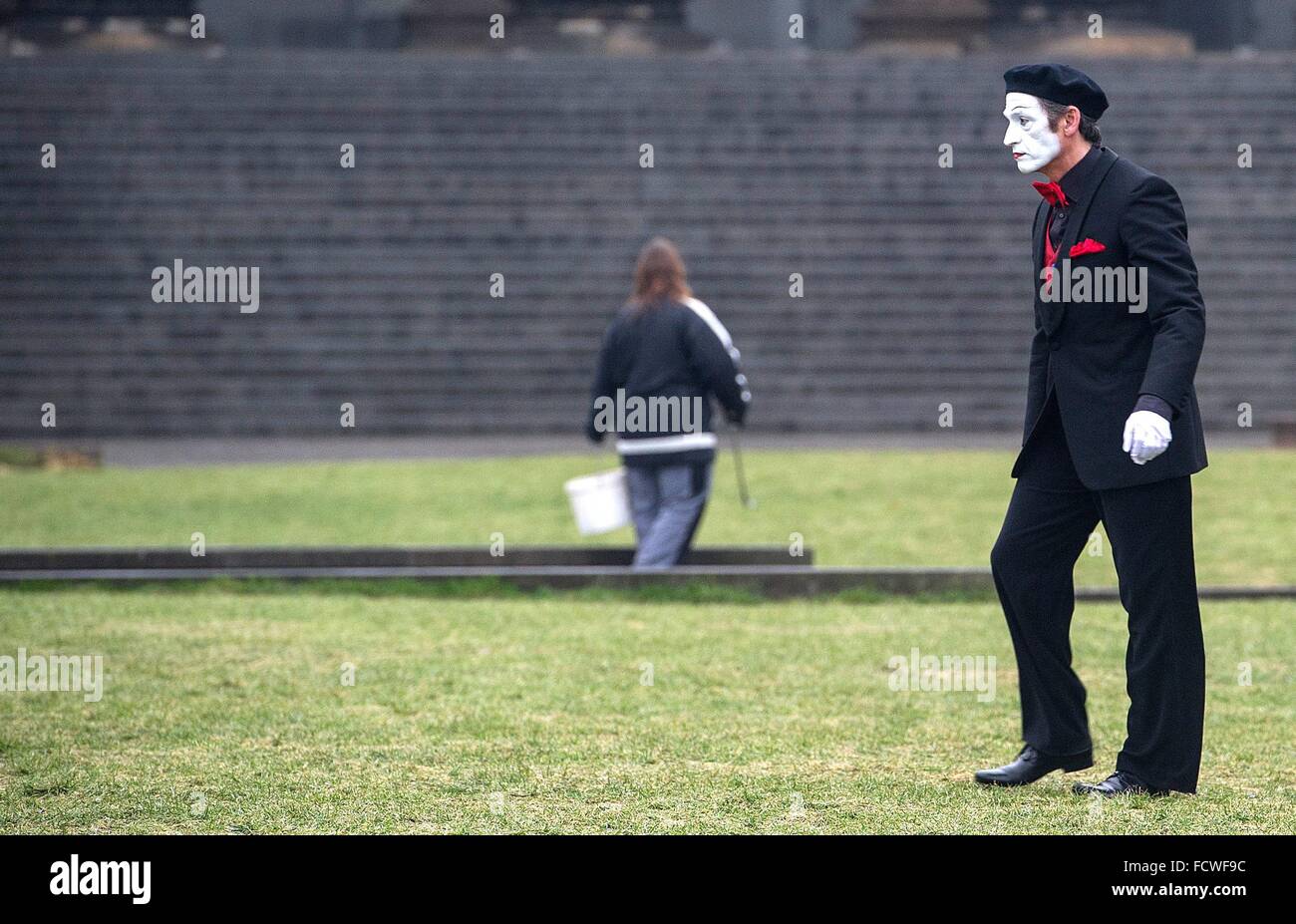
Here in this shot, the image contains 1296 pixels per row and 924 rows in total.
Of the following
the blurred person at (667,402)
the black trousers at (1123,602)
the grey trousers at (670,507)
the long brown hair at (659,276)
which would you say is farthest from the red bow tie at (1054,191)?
the long brown hair at (659,276)

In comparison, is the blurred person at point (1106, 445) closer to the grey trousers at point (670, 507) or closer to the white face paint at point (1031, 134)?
the white face paint at point (1031, 134)

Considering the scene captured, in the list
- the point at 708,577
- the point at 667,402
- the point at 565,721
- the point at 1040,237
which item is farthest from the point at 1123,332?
the point at 667,402

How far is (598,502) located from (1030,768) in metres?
4.97

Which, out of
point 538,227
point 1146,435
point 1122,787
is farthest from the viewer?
point 538,227

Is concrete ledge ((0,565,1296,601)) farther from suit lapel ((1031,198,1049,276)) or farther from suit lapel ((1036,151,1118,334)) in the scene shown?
suit lapel ((1036,151,1118,334))

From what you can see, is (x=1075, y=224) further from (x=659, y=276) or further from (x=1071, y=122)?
(x=659, y=276)

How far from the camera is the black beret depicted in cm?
492

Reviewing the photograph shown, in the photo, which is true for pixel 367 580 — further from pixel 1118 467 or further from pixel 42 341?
pixel 42 341

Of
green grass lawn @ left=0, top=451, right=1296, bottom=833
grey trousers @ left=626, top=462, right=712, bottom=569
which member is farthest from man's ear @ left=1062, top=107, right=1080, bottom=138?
grey trousers @ left=626, top=462, right=712, bottom=569

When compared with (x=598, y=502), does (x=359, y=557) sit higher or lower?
lower

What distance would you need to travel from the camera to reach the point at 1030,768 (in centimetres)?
504

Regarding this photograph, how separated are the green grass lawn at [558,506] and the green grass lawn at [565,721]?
2.72m

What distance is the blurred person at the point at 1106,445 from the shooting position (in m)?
4.82
